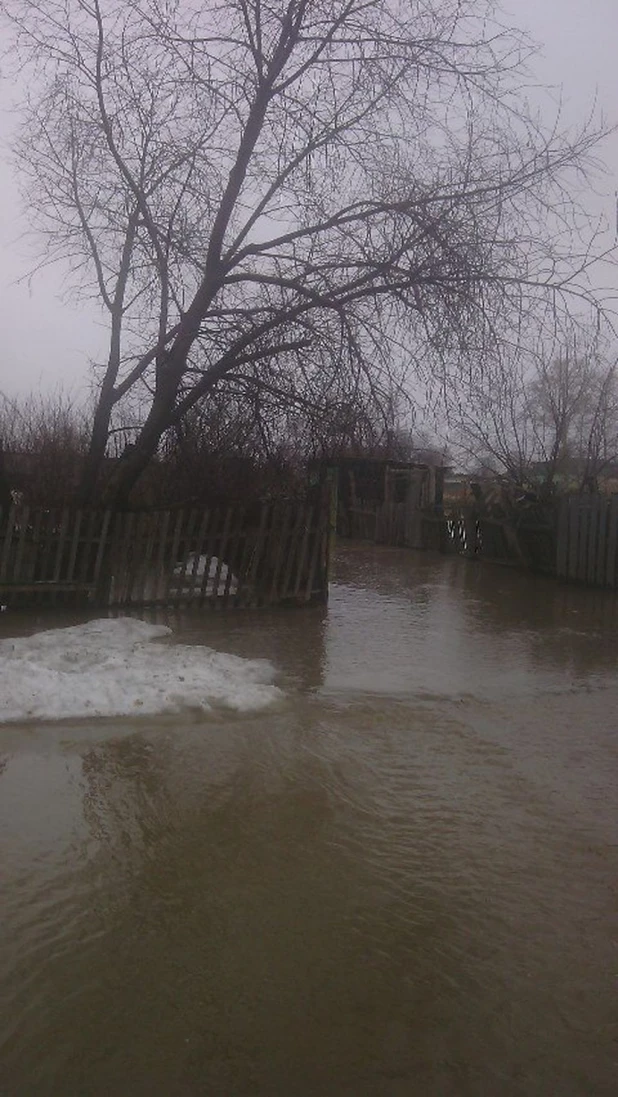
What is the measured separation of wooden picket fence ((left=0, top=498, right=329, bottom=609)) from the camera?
36.2 feet

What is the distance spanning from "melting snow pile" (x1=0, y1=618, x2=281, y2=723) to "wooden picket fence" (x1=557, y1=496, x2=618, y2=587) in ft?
27.6

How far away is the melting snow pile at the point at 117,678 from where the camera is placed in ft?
22.1

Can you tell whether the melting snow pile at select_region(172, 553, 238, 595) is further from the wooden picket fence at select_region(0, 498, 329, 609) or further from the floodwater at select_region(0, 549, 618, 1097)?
the floodwater at select_region(0, 549, 618, 1097)

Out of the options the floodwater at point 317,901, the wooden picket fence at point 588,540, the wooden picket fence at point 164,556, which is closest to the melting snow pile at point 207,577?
the wooden picket fence at point 164,556

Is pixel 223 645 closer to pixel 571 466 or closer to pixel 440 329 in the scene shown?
pixel 440 329

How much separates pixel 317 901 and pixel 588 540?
497 inches

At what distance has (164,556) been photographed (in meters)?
11.4

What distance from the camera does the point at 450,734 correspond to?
6.71 metres

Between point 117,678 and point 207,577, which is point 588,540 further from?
point 117,678

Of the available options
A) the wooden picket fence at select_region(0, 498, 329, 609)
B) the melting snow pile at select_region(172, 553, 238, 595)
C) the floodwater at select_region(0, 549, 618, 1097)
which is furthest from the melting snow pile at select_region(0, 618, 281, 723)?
the melting snow pile at select_region(172, 553, 238, 595)

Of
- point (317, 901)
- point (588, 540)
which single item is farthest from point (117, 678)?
point (588, 540)

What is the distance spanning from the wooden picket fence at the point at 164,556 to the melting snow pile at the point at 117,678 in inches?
77.8

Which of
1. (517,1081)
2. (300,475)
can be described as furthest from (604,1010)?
(300,475)

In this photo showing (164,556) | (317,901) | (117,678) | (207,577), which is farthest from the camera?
(207,577)
